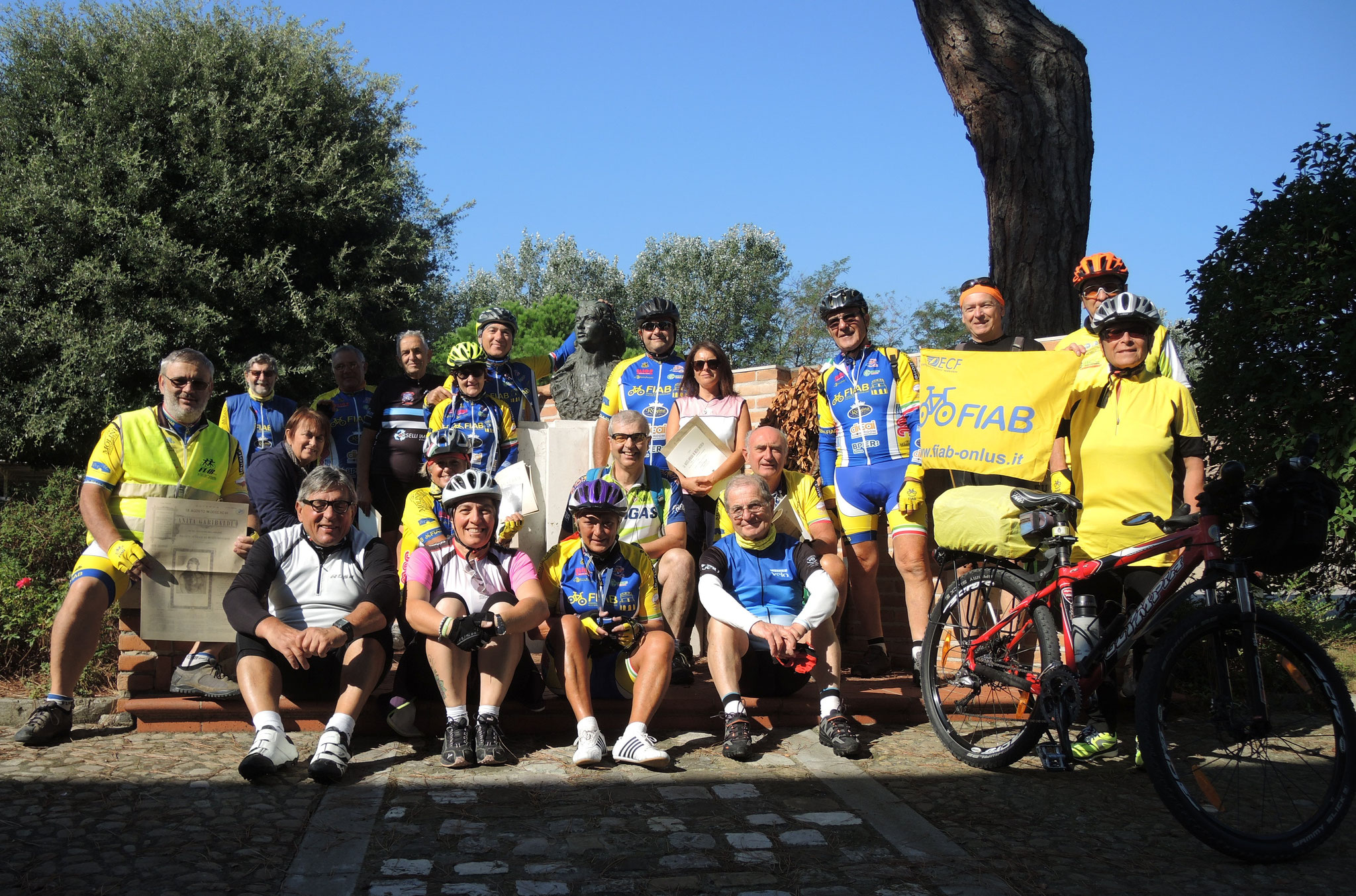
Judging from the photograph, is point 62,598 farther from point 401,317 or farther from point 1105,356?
point 401,317

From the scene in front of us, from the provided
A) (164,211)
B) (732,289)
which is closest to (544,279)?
(732,289)

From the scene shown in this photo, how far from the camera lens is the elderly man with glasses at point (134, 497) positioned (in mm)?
4648

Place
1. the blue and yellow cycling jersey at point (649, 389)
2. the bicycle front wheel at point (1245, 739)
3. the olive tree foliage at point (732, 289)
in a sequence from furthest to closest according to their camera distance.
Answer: the olive tree foliage at point (732, 289), the blue and yellow cycling jersey at point (649, 389), the bicycle front wheel at point (1245, 739)

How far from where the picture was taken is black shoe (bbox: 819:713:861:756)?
4.52 m

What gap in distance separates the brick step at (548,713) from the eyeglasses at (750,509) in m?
0.91

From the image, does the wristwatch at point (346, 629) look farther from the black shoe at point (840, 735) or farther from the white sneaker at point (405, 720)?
the black shoe at point (840, 735)

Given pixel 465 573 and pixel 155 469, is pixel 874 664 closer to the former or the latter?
pixel 465 573

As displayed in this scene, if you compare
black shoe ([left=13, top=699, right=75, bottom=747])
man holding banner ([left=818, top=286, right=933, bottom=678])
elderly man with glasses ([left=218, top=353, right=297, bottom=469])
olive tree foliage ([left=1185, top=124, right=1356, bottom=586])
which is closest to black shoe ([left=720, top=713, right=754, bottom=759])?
man holding banner ([left=818, top=286, right=933, bottom=678])

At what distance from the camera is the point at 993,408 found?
15.4 ft

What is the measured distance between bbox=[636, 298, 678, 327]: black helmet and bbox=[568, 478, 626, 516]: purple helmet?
1915 mm

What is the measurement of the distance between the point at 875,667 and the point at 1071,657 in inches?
76.9

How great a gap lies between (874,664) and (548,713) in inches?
78.2

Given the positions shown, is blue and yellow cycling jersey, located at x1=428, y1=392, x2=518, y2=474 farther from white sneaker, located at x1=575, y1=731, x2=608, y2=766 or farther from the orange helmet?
the orange helmet

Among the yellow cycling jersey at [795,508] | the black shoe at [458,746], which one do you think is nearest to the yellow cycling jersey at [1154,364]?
the yellow cycling jersey at [795,508]
